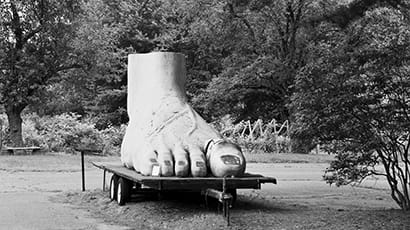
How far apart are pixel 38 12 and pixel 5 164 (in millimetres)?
8265

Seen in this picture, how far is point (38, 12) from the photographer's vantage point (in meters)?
28.5

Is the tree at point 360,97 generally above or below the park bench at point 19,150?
above

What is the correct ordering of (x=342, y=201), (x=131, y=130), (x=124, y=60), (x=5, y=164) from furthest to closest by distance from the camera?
(x=124, y=60)
(x=5, y=164)
(x=342, y=201)
(x=131, y=130)

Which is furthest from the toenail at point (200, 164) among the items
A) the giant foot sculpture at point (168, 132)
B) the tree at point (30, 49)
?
the tree at point (30, 49)

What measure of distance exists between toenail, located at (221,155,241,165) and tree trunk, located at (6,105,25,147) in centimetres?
1996

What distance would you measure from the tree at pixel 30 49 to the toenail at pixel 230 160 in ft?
62.3

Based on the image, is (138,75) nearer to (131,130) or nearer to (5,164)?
(131,130)

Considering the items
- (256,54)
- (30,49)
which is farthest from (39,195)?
(256,54)

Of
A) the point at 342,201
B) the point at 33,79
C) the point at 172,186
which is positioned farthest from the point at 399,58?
the point at 33,79

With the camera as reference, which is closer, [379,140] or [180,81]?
[379,140]

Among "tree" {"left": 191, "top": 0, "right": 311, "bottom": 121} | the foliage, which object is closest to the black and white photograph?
"tree" {"left": 191, "top": 0, "right": 311, "bottom": 121}

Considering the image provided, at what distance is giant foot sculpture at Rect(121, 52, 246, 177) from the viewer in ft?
33.6

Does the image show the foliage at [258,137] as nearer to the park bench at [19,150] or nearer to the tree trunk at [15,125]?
the park bench at [19,150]

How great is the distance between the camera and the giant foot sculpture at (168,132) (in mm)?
10250
